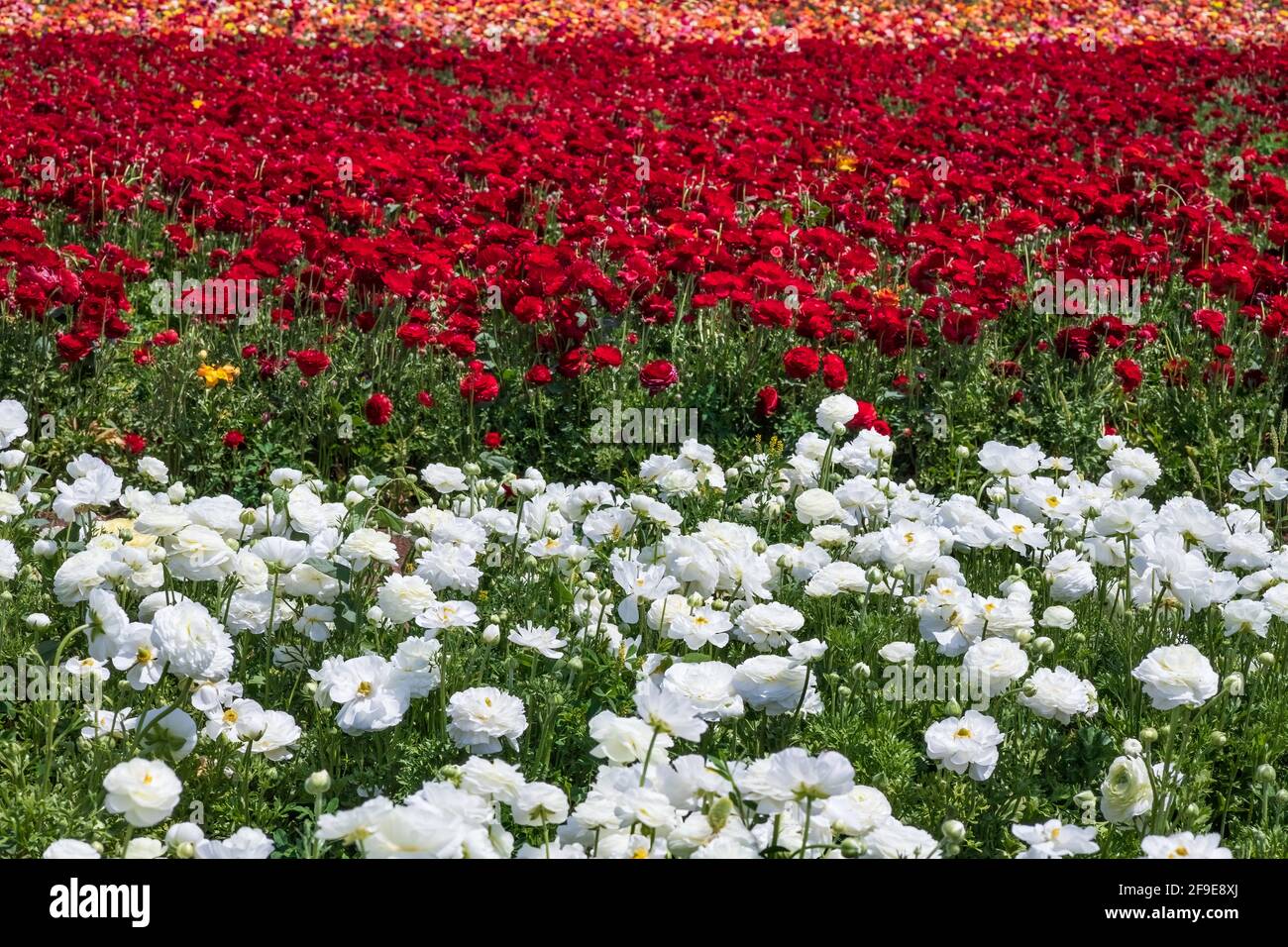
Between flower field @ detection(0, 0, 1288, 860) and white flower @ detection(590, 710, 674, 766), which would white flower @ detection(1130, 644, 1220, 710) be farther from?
white flower @ detection(590, 710, 674, 766)

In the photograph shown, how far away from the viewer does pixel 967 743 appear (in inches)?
115

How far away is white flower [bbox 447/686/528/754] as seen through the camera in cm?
285

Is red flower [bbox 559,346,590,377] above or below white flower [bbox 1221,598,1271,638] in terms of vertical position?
above

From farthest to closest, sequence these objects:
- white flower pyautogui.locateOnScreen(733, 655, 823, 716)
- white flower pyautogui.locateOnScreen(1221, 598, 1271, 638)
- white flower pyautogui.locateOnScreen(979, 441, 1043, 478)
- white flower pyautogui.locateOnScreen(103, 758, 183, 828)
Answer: white flower pyautogui.locateOnScreen(979, 441, 1043, 478) → white flower pyautogui.locateOnScreen(1221, 598, 1271, 638) → white flower pyautogui.locateOnScreen(733, 655, 823, 716) → white flower pyautogui.locateOnScreen(103, 758, 183, 828)

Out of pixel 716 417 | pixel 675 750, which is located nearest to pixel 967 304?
pixel 716 417

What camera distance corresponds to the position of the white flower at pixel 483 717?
2.85 meters

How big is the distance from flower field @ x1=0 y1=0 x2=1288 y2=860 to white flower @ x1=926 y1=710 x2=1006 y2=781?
1 cm

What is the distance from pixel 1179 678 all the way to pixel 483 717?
144 centimetres

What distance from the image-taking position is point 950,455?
213 inches

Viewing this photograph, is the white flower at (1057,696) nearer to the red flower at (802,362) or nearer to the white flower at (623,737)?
the white flower at (623,737)

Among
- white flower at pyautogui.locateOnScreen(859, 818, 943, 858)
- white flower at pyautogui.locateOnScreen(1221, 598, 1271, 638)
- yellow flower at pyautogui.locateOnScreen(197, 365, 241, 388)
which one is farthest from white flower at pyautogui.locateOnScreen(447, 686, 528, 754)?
yellow flower at pyautogui.locateOnScreen(197, 365, 241, 388)
